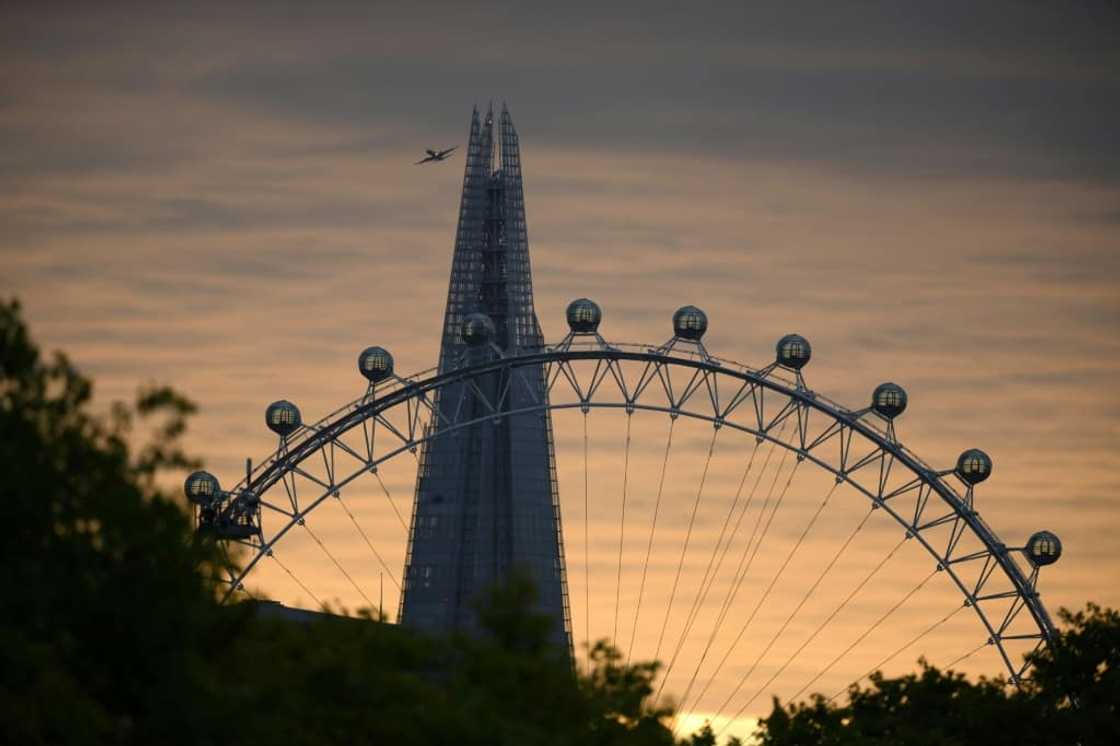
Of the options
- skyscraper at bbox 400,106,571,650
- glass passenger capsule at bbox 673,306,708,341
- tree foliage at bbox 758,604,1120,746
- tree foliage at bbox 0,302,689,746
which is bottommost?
tree foliage at bbox 0,302,689,746

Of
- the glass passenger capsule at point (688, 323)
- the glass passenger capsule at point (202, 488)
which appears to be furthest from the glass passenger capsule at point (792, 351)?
the glass passenger capsule at point (202, 488)

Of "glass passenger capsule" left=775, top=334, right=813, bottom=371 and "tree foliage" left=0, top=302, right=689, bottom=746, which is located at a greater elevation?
"glass passenger capsule" left=775, top=334, right=813, bottom=371

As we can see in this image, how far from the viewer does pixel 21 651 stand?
4838 cm

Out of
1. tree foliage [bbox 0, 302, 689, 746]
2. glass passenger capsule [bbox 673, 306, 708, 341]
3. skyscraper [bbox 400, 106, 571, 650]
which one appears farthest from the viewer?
skyscraper [bbox 400, 106, 571, 650]

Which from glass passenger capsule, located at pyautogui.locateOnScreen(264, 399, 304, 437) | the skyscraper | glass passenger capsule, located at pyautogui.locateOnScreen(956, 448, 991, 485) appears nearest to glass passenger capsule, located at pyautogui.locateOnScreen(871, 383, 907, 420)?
glass passenger capsule, located at pyautogui.locateOnScreen(956, 448, 991, 485)

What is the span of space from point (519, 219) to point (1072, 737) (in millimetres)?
114329

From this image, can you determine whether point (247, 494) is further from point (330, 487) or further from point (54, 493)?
point (54, 493)

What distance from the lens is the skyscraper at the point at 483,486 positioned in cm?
18462

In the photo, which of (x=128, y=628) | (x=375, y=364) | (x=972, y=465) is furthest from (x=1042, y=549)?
(x=128, y=628)

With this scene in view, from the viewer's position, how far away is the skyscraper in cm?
18462

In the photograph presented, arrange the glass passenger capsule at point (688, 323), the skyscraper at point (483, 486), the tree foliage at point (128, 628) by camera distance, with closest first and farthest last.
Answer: the tree foliage at point (128, 628) → the glass passenger capsule at point (688, 323) → the skyscraper at point (483, 486)

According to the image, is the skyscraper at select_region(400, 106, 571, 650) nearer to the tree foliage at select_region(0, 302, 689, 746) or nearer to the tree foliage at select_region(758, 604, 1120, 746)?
the tree foliage at select_region(758, 604, 1120, 746)

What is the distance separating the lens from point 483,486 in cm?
18838

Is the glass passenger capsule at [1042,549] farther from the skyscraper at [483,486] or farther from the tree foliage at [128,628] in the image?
the skyscraper at [483,486]
